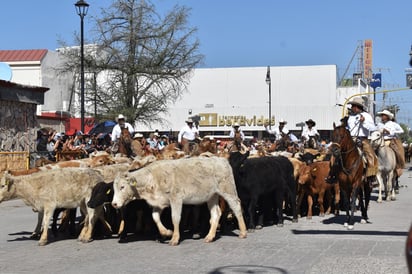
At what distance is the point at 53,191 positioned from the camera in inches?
450

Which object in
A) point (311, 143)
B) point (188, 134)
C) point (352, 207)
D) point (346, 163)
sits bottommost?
point (352, 207)

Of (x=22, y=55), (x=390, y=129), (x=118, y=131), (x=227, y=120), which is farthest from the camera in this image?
(x=227, y=120)

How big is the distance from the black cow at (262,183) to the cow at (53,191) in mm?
2827

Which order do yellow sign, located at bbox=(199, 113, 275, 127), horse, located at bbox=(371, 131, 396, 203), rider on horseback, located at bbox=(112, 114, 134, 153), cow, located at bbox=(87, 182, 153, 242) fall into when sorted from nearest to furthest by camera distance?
cow, located at bbox=(87, 182, 153, 242) < rider on horseback, located at bbox=(112, 114, 134, 153) < horse, located at bbox=(371, 131, 396, 203) < yellow sign, located at bbox=(199, 113, 275, 127)

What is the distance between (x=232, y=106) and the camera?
83062mm

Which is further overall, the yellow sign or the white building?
the yellow sign

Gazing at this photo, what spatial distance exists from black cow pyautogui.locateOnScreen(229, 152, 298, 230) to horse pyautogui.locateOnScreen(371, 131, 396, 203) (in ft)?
21.8

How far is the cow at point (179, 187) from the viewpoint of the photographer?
1113 centimetres

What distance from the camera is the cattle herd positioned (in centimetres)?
1126

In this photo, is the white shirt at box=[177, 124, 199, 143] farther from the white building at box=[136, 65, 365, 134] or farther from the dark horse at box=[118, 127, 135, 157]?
the white building at box=[136, 65, 365, 134]

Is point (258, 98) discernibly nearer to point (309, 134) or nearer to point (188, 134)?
point (309, 134)

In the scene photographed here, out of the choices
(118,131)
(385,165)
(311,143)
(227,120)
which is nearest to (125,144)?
(118,131)

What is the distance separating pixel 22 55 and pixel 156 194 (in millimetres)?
46065

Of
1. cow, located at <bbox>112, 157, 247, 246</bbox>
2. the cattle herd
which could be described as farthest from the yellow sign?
cow, located at <bbox>112, 157, 247, 246</bbox>
